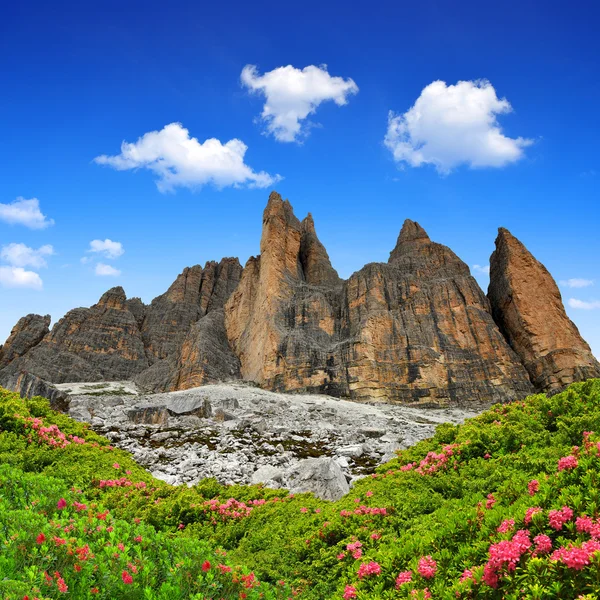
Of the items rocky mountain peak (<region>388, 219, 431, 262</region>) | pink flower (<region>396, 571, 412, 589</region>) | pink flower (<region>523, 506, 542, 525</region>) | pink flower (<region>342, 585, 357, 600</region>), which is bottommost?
pink flower (<region>342, 585, 357, 600</region>)

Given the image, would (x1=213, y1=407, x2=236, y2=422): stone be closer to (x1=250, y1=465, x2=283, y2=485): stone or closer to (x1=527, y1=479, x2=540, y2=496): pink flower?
(x1=250, y1=465, x2=283, y2=485): stone

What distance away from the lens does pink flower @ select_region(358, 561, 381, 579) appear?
246 inches

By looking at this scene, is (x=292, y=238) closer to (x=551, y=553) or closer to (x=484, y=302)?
(x=484, y=302)

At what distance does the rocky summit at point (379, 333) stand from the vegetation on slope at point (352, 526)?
4622 centimetres

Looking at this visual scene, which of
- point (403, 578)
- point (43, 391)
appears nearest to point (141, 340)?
point (43, 391)

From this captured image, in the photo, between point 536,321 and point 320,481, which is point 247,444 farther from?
point 536,321

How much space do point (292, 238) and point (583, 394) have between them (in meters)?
90.6

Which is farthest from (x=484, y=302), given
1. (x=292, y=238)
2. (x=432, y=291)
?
(x=292, y=238)

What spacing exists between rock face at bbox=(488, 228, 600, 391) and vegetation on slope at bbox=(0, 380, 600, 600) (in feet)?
230

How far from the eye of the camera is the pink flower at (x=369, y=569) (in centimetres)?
626

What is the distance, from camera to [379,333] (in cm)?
7812

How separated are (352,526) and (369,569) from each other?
76.5 inches

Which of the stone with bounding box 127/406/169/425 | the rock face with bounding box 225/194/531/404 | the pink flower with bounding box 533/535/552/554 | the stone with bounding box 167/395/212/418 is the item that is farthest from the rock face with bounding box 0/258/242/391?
the pink flower with bounding box 533/535/552/554

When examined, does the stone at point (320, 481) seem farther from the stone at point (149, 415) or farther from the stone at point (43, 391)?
the stone at point (43, 391)
